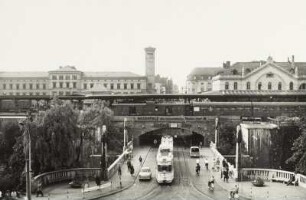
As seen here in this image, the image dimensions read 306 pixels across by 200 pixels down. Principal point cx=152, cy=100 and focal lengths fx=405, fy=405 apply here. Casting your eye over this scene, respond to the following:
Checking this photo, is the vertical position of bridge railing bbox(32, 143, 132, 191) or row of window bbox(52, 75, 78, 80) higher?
row of window bbox(52, 75, 78, 80)

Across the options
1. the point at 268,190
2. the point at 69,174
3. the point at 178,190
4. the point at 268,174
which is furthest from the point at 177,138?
the point at 268,190

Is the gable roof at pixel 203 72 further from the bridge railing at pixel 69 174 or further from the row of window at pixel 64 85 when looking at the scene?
the bridge railing at pixel 69 174

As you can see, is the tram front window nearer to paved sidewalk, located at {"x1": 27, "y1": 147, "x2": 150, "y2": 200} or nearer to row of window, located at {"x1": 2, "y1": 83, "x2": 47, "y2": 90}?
paved sidewalk, located at {"x1": 27, "y1": 147, "x2": 150, "y2": 200}

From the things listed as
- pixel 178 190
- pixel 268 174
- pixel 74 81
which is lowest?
pixel 178 190

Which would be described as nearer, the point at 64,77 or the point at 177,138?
the point at 177,138

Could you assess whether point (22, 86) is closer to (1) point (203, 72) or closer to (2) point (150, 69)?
(2) point (150, 69)

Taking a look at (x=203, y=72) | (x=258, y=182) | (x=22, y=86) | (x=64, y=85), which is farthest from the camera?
(x=203, y=72)

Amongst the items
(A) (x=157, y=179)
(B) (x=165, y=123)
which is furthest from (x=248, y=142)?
(A) (x=157, y=179)

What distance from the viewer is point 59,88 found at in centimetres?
11231

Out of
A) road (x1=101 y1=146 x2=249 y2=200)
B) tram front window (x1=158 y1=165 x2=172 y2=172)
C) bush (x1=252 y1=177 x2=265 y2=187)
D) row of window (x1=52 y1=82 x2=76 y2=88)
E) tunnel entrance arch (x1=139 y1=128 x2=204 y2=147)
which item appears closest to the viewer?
road (x1=101 y1=146 x2=249 y2=200)

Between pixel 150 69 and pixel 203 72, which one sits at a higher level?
pixel 150 69

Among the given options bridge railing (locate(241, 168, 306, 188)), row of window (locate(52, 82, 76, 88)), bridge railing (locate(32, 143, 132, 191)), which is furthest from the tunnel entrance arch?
row of window (locate(52, 82, 76, 88))

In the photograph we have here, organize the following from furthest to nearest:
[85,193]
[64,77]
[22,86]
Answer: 1. [22,86]
2. [64,77]
3. [85,193]

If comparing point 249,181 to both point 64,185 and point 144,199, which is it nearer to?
point 144,199
